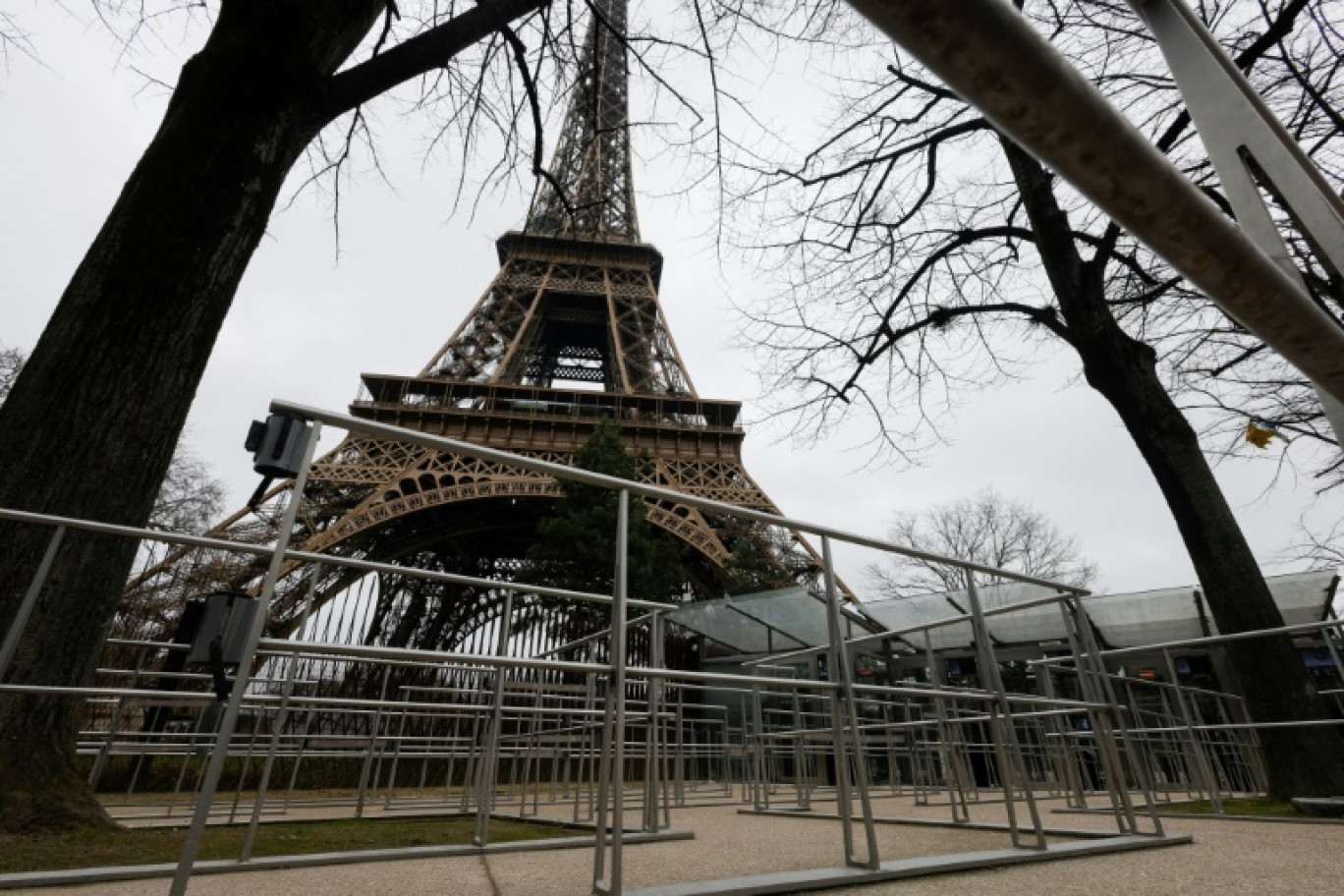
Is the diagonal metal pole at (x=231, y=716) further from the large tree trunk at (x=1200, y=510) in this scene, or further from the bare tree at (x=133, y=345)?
the large tree trunk at (x=1200, y=510)

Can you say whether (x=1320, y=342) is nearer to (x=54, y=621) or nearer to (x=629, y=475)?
(x=54, y=621)

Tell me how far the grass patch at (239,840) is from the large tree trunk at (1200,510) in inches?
195

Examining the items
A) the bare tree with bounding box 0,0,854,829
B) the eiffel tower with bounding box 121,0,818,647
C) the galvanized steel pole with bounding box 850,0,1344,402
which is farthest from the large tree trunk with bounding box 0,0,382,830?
the eiffel tower with bounding box 121,0,818,647

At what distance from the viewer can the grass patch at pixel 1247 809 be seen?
4.10 m

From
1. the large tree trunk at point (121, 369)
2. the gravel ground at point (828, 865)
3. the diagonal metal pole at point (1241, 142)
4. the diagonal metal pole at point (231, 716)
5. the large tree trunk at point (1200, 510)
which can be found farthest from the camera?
the large tree trunk at point (1200, 510)

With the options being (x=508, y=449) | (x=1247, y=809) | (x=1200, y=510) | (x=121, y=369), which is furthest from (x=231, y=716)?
(x=508, y=449)

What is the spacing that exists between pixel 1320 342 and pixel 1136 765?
10.5ft

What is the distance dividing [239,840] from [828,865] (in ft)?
9.46

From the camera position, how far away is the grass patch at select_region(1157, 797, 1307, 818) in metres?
4.10

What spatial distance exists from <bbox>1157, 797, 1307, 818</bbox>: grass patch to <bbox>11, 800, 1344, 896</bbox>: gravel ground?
84cm

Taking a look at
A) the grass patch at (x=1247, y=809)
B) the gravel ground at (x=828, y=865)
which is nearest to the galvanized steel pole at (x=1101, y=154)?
the gravel ground at (x=828, y=865)

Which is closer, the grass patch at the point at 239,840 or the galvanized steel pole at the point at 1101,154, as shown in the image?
the galvanized steel pole at the point at 1101,154

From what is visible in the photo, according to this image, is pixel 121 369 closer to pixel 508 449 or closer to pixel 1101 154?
pixel 1101 154

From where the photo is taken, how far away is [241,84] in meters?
3.16
